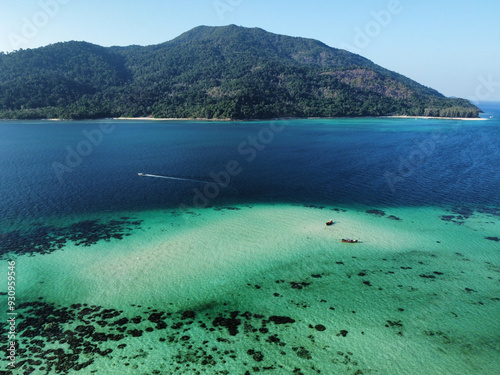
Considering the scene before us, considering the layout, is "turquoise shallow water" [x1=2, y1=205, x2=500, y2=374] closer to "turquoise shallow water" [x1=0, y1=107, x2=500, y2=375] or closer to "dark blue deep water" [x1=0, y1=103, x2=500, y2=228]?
"turquoise shallow water" [x1=0, y1=107, x2=500, y2=375]

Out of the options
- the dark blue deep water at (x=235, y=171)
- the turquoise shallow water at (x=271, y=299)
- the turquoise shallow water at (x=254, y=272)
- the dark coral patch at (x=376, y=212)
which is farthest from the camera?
the dark blue deep water at (x=235, y=171)

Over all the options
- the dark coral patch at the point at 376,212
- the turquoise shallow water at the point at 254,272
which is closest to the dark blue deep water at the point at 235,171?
the turquoise shallow water at the point at 254,272

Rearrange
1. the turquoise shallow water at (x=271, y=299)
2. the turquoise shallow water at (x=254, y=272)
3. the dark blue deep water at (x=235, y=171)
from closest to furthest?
the turquoise shallow water at (x=271, y=299) → the turquoise shallow water at (x=254, y=272) → the dark blue deep water at (x=235, y=171)

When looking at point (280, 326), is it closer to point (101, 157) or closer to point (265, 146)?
point (101, 157)

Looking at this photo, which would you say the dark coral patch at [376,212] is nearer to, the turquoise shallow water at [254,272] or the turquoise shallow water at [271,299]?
the turquoise shallow water at [254,272]

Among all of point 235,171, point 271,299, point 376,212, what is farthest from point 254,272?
point 235,171

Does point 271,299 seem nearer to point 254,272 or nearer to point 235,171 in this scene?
point 254,272
